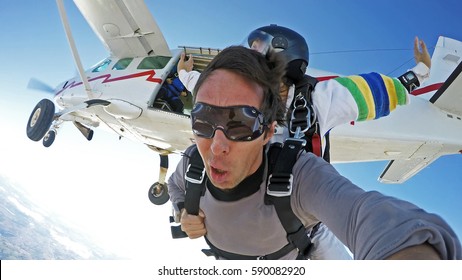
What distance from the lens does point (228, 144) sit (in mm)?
951

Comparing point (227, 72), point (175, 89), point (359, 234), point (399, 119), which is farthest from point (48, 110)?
point (399, 119)

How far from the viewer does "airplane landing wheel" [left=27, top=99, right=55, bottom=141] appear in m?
3.13

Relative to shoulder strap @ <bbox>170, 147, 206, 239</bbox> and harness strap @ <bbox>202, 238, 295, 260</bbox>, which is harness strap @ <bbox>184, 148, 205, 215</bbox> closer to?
shoulder strap @ <bbox>170, 147, 206, 239</bbox>

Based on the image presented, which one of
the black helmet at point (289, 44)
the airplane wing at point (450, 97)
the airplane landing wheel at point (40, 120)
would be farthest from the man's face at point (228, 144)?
the airplane landing wheel at point (40, 120)

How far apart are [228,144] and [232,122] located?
0.21 ft

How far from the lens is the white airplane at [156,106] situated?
11.2ft

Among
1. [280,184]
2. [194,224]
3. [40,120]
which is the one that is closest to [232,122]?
[280,184]

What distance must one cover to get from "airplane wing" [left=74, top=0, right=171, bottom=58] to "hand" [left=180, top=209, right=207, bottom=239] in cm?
342

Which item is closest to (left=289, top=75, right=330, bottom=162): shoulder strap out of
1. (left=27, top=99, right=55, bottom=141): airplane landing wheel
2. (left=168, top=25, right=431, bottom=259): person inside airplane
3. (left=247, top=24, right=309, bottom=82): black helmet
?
(left=168, top=25, right=431, bottom=259): person inside airplane

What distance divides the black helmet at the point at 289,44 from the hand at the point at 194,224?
0.62 m

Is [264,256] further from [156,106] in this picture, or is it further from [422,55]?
[156,106]

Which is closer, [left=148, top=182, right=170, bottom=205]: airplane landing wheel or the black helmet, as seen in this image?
the black helmet

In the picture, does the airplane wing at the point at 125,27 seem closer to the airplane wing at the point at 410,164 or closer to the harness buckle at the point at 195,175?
the airplane wing at the point at 410,164

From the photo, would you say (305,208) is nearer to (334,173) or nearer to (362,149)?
(334,173)
